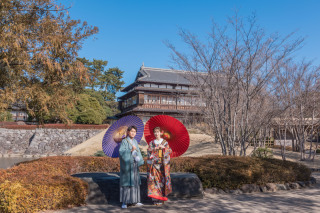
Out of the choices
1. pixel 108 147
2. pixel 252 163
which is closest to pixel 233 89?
pixel 252 163

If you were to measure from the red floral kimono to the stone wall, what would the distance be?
24525 millimetres

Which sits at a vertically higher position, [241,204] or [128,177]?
[128,177]

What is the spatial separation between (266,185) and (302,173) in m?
1.63

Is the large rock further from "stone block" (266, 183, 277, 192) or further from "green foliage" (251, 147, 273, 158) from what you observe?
"green foliage" (251, 147, 273, 158)

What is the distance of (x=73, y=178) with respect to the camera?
5469 mm

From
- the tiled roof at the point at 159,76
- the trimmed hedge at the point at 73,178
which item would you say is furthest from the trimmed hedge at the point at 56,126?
the trimmed hedge at the point at 73,178

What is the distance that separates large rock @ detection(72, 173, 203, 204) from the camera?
5.50m

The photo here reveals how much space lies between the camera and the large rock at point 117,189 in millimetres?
5496

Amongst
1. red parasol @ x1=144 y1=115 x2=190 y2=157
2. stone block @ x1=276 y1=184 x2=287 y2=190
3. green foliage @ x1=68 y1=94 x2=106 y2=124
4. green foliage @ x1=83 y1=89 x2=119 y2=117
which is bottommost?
stone block @ x1=276 y1=184 x2=287 y2=190

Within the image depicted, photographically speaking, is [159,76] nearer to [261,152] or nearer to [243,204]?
[261,152]

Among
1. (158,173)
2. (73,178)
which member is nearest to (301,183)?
(158,173)

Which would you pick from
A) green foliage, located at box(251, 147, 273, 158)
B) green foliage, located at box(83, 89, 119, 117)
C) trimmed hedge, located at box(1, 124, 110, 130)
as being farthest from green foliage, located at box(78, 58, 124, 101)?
green foliage, located at box(251, 147, 273, 158)

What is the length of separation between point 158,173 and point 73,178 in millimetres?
1789

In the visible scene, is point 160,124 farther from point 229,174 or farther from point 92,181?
point 229,174
